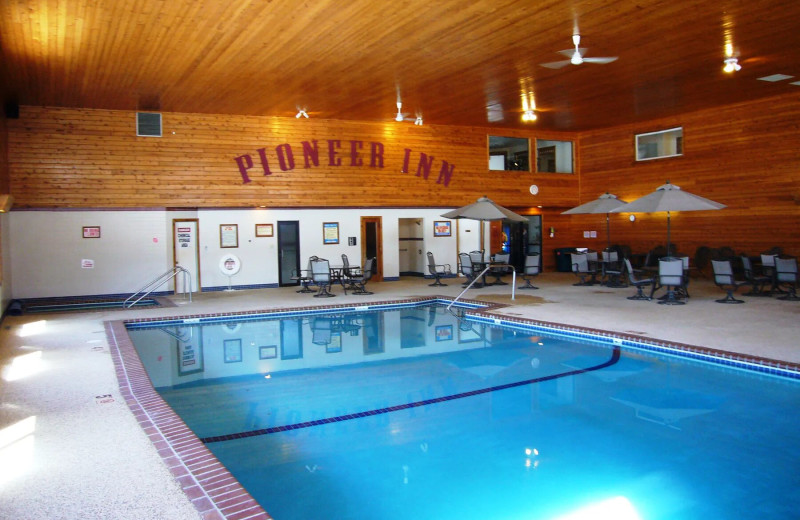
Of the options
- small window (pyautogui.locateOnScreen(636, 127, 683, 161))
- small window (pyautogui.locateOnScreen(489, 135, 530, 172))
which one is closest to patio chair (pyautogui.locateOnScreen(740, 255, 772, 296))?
small window (pyautogui.locateOnScreen(636, 127, 683, 161))

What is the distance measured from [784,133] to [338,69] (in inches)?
400

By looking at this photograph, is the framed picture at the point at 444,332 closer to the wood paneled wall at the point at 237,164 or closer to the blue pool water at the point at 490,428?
the blue pool water at the point at 490,428

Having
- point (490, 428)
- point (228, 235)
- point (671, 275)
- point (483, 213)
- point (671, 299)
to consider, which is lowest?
point (490, 428)

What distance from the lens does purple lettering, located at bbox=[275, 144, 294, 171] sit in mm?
14602

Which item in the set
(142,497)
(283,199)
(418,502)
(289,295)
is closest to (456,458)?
(418,502)

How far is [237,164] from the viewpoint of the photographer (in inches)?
558

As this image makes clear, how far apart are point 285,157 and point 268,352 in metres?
7.73

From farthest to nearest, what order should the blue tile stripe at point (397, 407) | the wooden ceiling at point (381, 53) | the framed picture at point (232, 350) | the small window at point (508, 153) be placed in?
1. the small window at point (508, 153)
2. the framed picture at point (232, 350)
3. the wooden ceiling at point (381, 53)
4. the blue tile stripe at point (397, 407)

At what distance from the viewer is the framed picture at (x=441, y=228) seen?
1686 centimetres

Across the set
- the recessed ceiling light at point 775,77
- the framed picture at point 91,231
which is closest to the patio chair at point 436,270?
the framed picture at point 91,231

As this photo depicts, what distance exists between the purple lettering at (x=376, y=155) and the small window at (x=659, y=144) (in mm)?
7184

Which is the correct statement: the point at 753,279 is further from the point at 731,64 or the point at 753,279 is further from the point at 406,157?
the point at 406,157

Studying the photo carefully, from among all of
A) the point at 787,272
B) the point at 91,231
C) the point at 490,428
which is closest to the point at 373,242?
the point at 91,231

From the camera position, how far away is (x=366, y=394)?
6.01 metres
